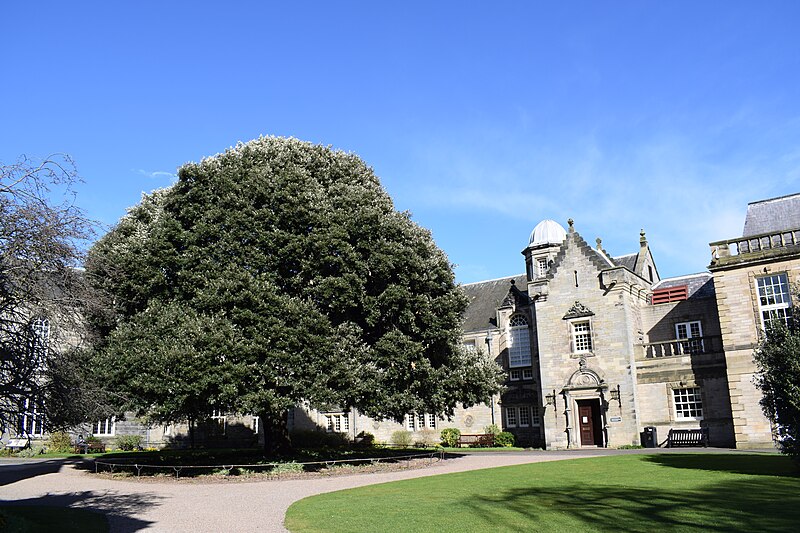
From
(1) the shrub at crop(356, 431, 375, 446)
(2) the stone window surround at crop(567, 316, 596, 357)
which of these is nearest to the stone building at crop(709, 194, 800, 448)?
(2) the stone window surround at crop(567, 316, 596, 357)

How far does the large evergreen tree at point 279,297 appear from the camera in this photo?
22719 mm

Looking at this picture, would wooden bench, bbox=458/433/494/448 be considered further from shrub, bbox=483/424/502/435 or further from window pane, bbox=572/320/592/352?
window pane, bbox=572/320/592/352

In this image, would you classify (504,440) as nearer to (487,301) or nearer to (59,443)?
(487,301)

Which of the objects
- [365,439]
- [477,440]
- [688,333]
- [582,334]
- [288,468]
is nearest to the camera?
[288,468]

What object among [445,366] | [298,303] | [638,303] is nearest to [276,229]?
[298,303]

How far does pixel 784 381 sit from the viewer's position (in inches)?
739

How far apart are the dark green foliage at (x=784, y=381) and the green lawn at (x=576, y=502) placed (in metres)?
1.26

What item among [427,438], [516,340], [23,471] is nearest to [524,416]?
[516,340]

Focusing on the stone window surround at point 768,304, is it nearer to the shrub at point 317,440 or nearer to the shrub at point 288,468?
the shrub at point 288,468

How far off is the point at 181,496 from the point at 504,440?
28.6m

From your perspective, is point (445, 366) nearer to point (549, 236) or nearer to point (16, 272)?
point (16, 272)

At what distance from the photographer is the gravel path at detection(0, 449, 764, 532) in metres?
13.9

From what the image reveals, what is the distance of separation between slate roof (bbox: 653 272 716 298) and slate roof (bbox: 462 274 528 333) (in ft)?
35.1

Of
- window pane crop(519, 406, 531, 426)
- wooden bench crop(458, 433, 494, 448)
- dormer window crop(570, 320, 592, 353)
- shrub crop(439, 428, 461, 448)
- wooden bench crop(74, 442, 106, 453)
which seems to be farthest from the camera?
shrub crop(439, 428, 461, 448)
